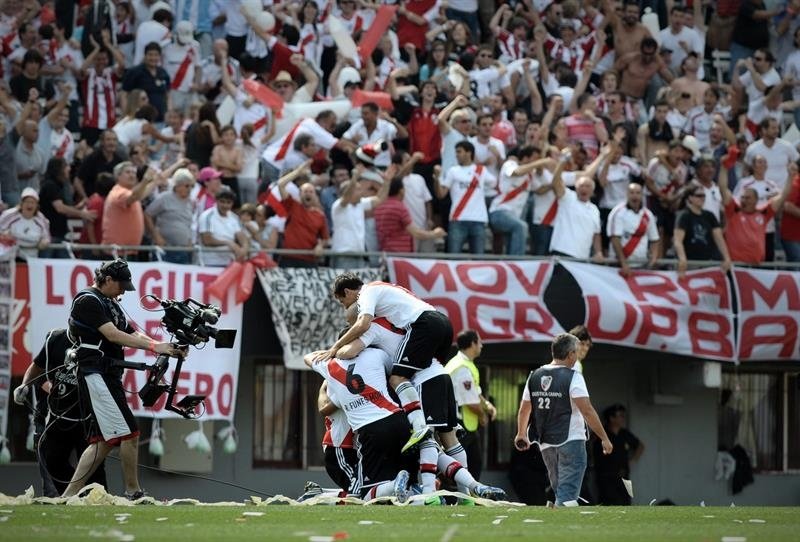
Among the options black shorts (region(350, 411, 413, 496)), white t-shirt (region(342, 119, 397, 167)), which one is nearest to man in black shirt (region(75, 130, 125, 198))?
white t-shirt (region(342, 119, 397, 167))

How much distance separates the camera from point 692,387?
23.0 metres

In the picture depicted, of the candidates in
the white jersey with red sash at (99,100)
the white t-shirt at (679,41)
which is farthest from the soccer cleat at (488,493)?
the white t-shirt at (679,41)

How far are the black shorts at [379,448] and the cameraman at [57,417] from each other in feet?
6.93

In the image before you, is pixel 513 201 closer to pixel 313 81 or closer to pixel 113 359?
pixel 313 81

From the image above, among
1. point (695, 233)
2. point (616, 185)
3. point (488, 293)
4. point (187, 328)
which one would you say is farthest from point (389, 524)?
point (616, 185)

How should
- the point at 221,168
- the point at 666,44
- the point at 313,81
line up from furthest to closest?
→ the point at 666,44 → the point at 313,81 → the point at 221,168

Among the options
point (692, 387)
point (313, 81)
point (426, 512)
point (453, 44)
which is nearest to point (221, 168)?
point (313, 81)

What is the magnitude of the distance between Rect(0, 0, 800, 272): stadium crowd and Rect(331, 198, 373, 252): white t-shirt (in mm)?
25

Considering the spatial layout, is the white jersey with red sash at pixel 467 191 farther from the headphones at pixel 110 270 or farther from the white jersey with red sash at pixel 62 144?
the headphones at pixel 110 270

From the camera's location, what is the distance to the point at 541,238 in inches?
833

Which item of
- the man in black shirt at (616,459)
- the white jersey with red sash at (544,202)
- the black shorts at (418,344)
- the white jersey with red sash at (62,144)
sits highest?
the white jersey with red sash at (62,144)

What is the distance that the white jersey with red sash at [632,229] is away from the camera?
20969 millimetres

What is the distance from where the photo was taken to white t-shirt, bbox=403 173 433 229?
2066 cm

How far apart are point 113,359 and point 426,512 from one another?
9.99ft
